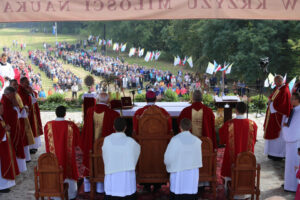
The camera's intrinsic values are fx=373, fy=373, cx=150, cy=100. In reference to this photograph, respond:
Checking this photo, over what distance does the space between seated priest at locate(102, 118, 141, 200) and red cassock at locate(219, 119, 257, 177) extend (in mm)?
1925

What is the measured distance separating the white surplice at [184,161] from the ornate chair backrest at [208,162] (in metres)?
0.80

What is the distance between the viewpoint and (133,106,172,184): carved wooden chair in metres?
6.16

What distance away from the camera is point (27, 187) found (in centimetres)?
740

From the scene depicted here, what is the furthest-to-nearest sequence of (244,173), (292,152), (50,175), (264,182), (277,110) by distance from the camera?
(277,110) → (264,182) → (292,152) → (244,173) → (50,175)

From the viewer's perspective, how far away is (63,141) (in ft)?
21.1

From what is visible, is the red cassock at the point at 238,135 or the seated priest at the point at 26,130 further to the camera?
the seated priest at the point at 26,130

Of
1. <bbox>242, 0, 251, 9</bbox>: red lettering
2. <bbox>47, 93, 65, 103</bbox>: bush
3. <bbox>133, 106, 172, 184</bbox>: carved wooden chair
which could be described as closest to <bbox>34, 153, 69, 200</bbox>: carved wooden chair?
<bbox>133, 106, 172, 184</bbox>: carved wooden chair

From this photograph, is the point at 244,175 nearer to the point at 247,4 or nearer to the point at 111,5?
Result: the point at 247,4

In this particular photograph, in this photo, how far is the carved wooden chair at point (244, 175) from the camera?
19.3ft

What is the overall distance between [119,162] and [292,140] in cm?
Result: 345

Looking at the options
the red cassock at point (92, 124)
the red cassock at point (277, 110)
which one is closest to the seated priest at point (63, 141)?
the red cassock at point (92, 124)

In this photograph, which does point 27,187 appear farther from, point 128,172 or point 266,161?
point 266,161

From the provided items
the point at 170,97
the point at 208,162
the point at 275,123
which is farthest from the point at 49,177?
the point at 170,97

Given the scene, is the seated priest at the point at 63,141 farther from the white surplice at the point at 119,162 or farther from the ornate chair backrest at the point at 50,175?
the white surplice at the point at 119,162
